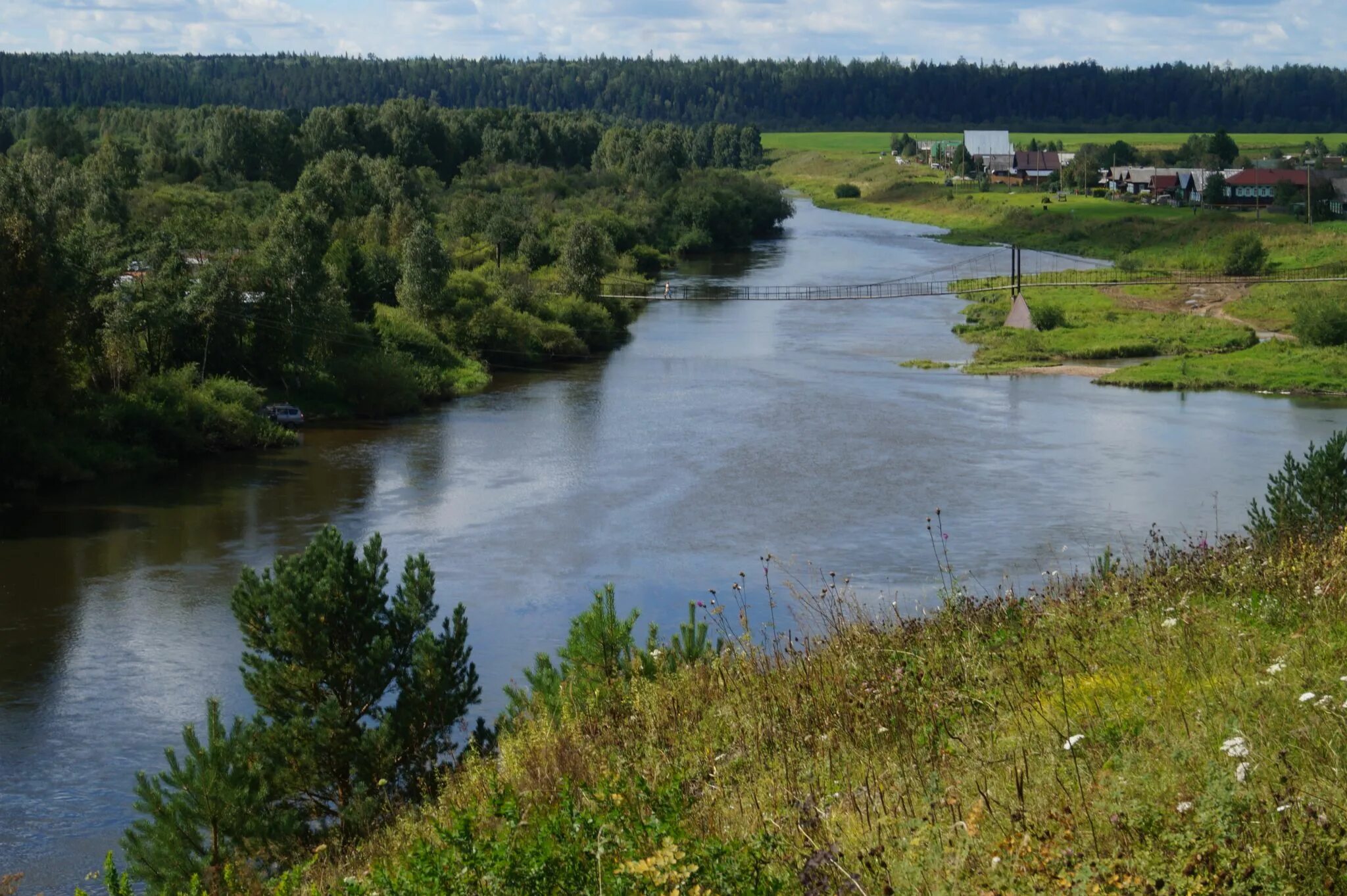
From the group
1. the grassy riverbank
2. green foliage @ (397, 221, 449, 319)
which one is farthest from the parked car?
the grassy riverbank

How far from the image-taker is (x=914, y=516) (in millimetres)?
19031

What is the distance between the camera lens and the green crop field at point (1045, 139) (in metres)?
106

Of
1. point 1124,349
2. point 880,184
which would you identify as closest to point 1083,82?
point 880,184

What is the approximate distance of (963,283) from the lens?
44500 millimetres

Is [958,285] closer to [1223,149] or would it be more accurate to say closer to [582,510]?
[582,510]

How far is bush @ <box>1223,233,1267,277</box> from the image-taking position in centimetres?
4353

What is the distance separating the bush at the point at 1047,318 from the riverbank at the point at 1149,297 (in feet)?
0.64

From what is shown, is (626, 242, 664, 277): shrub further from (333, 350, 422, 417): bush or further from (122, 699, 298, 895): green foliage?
(122, 699, 298, 895): green foliage

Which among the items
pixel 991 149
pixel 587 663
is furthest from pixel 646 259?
pixel 991 149

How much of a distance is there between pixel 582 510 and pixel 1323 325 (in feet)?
69.2

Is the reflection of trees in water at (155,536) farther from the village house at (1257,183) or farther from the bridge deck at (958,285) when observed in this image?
the village house at (1257,183)

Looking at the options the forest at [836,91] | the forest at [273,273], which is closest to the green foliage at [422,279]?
the forest at [273,273]

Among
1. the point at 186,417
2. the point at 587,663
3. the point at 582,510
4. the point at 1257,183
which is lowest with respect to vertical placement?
the point at 582,510

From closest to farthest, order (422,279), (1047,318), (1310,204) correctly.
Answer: (422,279)
(1047,318)
(1310,204)
